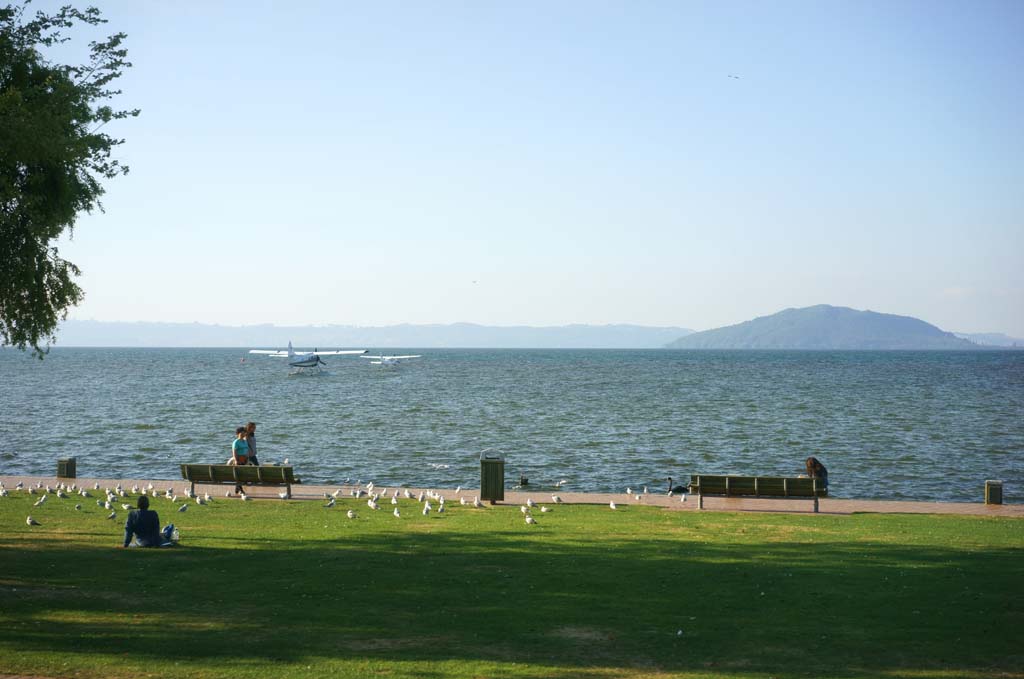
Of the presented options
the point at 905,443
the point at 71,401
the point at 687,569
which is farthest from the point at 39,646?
the point at 71,401

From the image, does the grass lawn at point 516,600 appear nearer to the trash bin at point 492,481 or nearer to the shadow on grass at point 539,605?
the shadow on grass at point 539,605

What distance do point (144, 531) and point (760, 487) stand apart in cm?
1329

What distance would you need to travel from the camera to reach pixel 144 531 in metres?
15.2

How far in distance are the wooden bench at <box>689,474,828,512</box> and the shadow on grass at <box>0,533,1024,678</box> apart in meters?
4.43

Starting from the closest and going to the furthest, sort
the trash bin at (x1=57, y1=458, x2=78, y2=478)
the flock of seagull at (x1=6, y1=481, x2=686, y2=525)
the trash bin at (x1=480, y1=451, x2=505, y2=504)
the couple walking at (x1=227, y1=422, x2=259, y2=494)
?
the flock of seagull at (x1=6, y1=481, x2=686, y2=525), the trash bin at (x1=480, y1=451, x2=505, y2=504), the couple walking at (x1=227, y1=422, x2=259, y2=494), the trash bin at (x1=57, y1=458, x2=78, y2=478)

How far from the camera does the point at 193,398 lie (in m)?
Result: 82.2

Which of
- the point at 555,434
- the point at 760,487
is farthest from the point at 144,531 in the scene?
the point at 555,434

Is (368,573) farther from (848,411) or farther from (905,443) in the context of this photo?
(848,411)

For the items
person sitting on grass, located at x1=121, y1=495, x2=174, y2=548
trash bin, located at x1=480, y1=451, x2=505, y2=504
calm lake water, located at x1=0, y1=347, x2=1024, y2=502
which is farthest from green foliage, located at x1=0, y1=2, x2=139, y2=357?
calm lake water, located at x1=0, y1=347, x2=1024, y2=502

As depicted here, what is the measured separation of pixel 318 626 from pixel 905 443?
4139cm

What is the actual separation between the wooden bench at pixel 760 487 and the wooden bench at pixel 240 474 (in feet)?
32.7

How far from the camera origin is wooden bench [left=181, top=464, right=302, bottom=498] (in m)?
21.9

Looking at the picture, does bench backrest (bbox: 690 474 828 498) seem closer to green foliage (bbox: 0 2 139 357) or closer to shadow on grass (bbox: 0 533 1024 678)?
shadow on grass (bbox: 0 533 1024 678)

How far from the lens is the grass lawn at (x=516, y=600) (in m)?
9.39
